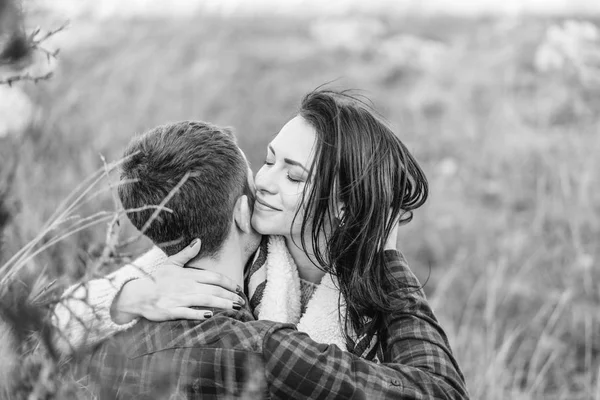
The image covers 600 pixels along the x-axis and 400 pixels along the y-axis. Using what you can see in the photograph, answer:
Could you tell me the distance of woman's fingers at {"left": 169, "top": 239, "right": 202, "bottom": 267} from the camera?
1746mm

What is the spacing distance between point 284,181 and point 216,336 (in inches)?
20.0

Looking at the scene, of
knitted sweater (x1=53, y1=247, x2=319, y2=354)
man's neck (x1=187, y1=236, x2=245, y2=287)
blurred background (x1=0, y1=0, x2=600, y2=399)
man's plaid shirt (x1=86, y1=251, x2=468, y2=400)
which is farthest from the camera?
blurred background (x1=0, y1=0, x2=600, y2=399)

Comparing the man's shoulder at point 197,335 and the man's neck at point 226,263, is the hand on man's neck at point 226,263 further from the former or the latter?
the man's shoulder at point 197,335

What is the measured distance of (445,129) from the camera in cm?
658

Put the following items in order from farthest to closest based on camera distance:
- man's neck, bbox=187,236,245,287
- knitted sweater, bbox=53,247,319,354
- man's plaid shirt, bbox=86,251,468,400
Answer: man's neck, bbox=187,236,245,287 < knitted sweater, bbox=53,247,319,354 < man's plaid shirt, bbox=86,251,468,400

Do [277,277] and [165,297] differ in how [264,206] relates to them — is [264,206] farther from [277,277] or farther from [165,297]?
[165,297]

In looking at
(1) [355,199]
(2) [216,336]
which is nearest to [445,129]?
(1) [355,199]

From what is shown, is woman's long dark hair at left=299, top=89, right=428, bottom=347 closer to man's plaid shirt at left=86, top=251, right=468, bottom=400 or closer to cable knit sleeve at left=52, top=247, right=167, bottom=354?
man's plaid shirt at left=86, top=251, right=468, bottom=400

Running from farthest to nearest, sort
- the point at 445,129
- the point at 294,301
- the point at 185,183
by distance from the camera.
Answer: the point at 445,129 → the point at 294,301 → the point at 185,183

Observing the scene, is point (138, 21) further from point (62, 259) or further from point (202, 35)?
point (62, 259)

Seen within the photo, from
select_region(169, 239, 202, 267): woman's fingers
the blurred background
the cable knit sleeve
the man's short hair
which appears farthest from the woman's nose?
the blurred background

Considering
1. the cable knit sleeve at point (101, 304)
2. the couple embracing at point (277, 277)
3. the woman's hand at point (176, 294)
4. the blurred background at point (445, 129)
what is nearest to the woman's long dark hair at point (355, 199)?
the couple embracing at point (277, 277)

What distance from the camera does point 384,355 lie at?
1.91 meters

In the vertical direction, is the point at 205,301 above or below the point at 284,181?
below
